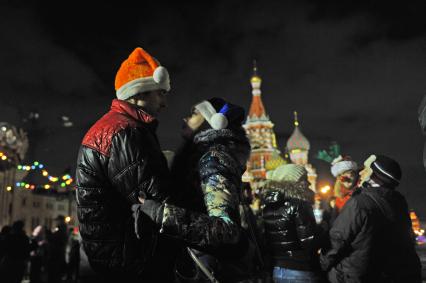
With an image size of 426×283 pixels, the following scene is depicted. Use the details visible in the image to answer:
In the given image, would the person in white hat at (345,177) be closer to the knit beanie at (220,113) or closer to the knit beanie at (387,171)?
the knit beanie at (387,171)

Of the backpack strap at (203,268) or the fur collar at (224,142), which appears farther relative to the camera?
the fur collar at (224,142)

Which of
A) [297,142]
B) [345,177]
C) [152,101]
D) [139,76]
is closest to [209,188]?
[152,101]

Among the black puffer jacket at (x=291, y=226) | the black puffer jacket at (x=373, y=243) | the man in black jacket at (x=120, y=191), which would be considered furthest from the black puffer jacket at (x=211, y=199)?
the black puffer jacket at (x=291, y=226)

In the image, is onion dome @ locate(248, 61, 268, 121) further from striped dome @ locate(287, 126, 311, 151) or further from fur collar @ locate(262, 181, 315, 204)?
fur collar @ locate(262, 181, 315, 204)

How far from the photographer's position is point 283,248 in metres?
4.28

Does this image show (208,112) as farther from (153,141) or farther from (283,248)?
(283,248)

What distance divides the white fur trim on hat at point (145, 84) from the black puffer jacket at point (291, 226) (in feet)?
8.24

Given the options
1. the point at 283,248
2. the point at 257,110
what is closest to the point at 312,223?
the point at 283,248

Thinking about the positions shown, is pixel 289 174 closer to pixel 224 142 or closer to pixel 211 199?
pixel 224 142

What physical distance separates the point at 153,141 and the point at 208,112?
1.60ft

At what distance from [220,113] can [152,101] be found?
18.0 inches

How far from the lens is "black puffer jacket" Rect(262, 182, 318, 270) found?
165 inches

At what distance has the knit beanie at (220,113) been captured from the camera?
2.28m

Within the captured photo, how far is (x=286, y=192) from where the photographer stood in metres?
4.35
